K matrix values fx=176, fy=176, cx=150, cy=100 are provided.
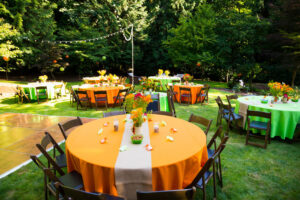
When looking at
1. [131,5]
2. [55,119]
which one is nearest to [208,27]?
[131,5]

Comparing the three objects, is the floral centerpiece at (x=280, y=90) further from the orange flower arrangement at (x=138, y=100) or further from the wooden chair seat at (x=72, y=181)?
the wooden chair seat at (x=72, y=181)

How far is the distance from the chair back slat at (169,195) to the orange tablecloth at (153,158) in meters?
0.34

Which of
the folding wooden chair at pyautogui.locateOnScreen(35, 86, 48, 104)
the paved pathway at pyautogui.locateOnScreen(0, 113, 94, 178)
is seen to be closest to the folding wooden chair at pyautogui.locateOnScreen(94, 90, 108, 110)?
the paved pathway at pyautogui.locateOnScreen(0, 113, 94, 178)

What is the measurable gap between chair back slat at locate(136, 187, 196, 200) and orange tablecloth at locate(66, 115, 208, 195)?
339 mm

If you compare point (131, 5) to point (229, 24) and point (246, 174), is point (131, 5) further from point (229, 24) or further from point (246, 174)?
point (246, 174)

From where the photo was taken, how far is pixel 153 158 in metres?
2.08

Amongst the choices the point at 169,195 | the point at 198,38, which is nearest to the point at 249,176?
the point at 169,195

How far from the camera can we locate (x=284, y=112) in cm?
441

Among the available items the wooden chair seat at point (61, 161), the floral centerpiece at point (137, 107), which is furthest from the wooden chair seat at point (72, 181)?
the floral centerpiece at point (137, 107)

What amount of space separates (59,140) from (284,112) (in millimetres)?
5857

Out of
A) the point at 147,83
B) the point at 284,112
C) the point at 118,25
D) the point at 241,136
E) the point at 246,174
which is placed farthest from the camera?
the point at 118,25

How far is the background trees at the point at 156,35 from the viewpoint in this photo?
14.9 metres

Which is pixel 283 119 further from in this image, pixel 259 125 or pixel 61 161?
pixel 61 161

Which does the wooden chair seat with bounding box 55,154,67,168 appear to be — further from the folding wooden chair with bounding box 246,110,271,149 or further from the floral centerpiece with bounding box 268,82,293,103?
the floral centerpiece with bounding box 268,82,293,103
